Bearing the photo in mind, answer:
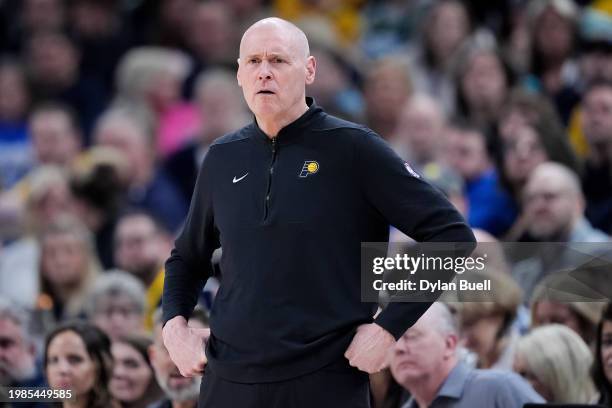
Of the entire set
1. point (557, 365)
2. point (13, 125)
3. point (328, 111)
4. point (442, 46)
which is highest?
point (442, 46)

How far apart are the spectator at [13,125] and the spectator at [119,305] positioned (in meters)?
3.29

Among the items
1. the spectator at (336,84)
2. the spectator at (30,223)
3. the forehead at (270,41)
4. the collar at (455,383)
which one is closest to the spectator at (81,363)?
the collar at (455,383)

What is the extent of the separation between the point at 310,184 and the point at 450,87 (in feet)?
20.1

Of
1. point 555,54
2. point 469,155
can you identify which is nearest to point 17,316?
point 469,155

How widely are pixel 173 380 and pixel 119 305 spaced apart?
152 centimetres

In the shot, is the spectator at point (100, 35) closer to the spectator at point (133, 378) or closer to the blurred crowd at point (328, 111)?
the blurred crowd at point (328, 111)

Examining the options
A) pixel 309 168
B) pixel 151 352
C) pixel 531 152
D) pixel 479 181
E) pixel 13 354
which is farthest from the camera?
pixel 479 181

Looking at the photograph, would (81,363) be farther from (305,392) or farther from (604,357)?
(604,357)

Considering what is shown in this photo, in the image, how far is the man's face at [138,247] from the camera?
784cm

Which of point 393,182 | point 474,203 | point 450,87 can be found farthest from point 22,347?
point 450,87

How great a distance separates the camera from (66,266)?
7887 mm

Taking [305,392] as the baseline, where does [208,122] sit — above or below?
above

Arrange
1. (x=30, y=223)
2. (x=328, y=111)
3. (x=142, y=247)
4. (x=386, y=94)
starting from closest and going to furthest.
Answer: (x=142, y=247), (x=30, y=223), (x=328, y=111), (x=386, y=94)

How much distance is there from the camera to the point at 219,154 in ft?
13.0
